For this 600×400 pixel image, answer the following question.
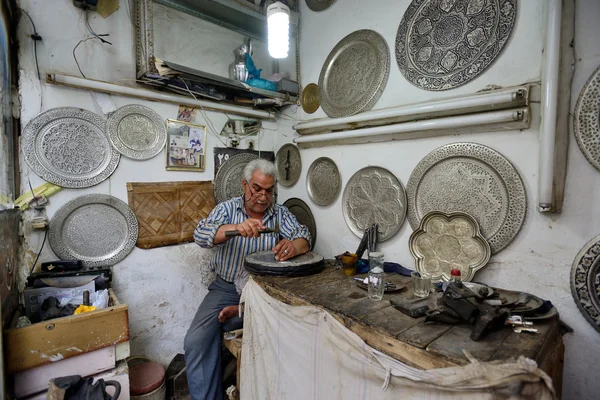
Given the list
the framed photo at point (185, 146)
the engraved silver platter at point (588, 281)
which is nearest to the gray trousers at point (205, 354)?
the framed photo at point (185, 146)

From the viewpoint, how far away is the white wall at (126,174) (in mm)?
1662

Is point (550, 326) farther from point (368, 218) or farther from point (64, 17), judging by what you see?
point (64, 17)

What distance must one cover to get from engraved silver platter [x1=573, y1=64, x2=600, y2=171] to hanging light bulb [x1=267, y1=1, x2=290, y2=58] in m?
1.43

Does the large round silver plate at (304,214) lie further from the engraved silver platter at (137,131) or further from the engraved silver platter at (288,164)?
the engraved silver platter at (137,131)

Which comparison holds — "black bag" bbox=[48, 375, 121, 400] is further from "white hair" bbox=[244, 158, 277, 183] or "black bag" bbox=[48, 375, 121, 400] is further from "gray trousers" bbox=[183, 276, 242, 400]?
"white hair" bbox=[244, 158, 277, 183]

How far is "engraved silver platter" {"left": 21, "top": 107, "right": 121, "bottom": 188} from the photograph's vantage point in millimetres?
1662

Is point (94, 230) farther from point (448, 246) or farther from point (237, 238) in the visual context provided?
point (448, 246)

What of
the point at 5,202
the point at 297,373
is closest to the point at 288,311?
the point at 297,373

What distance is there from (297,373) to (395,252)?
3.00 ft

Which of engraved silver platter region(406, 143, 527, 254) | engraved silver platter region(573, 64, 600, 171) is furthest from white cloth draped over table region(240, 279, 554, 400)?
engraved silver platter region(573, 64, 600, 171)

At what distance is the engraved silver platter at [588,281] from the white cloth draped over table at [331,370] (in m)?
0.71

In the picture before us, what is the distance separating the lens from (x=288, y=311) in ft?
4.24

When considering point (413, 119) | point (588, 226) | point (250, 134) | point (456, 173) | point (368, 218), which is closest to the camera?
point (588, 226)

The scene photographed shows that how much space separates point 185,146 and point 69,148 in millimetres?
707
